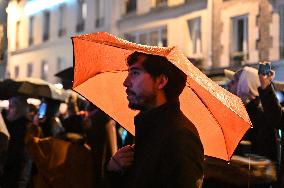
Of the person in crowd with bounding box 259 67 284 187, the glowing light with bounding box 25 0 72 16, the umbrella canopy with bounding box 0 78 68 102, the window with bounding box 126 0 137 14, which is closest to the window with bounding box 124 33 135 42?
the window with bounding box 126 0 137 14

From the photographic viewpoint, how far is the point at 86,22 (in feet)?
106

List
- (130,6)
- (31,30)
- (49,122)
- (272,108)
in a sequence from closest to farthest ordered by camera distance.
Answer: (272,108), (49,122), (130,6), (31,30)

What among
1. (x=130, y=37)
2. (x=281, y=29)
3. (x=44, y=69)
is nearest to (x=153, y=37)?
(x=130, y=37)

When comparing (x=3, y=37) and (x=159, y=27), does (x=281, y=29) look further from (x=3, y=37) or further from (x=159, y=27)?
(x=3, y=37)

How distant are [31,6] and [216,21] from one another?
1910cm

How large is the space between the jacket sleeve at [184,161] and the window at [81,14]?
30.9 m

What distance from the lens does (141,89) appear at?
8.80ft

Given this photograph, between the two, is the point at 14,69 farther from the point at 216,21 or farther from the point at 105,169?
the point at 105,169

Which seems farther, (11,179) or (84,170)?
(11,179)

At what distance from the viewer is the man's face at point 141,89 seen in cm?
267

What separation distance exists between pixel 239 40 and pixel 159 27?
17.7ft

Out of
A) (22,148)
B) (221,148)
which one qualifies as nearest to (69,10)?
(22,148)

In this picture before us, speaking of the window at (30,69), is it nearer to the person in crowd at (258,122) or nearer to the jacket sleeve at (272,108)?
the person in crowd at (258,122)

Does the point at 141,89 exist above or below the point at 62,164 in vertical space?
above
